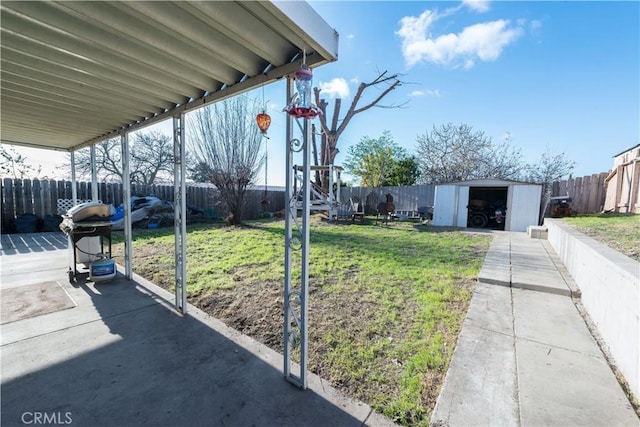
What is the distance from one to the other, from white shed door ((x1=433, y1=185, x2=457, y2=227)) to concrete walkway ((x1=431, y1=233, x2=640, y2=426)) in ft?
23.9

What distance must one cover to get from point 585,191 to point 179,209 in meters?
13.3

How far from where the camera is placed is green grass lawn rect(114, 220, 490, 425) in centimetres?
176

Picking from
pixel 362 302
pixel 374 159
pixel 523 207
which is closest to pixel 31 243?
pixel 362 302

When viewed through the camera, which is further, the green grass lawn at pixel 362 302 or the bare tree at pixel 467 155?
the bare tree at pixel 467 155

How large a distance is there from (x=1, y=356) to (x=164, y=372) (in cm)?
135

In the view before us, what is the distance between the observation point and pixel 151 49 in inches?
69.2

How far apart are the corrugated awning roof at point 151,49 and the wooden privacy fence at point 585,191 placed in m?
12.4

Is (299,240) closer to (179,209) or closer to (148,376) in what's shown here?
(148,376)

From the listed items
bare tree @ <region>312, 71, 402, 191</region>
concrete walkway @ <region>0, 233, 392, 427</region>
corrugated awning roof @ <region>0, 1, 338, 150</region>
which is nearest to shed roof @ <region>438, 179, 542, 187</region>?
bare tree @ <region>312, 71, 402, 191</region>

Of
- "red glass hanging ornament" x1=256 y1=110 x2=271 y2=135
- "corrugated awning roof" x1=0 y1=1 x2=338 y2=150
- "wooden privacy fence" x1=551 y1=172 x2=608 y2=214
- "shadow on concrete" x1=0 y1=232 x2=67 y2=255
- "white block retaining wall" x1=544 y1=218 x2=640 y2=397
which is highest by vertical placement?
"corrugated awning roof" x1=0 y1=1 x2=338 y2=150

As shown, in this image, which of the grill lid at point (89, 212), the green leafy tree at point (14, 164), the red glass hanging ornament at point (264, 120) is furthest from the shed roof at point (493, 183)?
the green leafy tree at point (14, 164)

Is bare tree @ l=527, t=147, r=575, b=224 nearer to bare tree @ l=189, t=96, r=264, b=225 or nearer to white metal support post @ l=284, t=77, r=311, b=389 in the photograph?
bare tree @ l=189, t=96, r=264, b=225

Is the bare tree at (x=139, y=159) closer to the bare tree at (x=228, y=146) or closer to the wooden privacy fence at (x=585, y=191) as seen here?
the bare tree at (x=228, y=146)

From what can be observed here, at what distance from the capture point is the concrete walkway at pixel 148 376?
1.45 m
